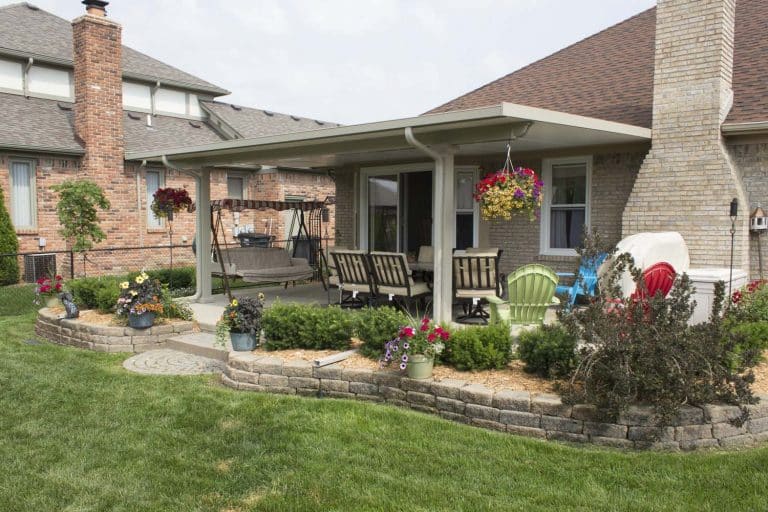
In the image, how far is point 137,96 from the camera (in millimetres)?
19984

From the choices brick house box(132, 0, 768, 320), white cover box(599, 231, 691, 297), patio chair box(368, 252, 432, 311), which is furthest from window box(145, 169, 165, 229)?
white cover box(599, 231, 691, 297)

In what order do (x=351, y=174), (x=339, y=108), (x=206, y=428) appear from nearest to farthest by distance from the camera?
(x=206, y=428) → (x=351, y=174) → (x=339, y=108)

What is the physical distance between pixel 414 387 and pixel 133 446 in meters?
2.23

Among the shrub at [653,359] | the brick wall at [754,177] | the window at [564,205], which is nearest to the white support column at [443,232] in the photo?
the shrub at [653,359]

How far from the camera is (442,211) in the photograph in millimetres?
7070

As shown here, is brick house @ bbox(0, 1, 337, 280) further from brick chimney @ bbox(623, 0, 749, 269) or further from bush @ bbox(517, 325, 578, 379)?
bush @ bbox(517, 325, 578, 379)

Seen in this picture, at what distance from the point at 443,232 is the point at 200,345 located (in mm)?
3197

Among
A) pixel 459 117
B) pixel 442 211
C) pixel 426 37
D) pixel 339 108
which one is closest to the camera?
pixel 459 117

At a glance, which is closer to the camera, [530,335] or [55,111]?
[530,335]

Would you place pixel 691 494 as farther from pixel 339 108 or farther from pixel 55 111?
pixel 339 108

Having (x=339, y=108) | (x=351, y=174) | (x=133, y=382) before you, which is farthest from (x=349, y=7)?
(x=339, y=108)

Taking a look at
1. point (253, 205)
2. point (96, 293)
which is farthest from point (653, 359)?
point (253, 205)

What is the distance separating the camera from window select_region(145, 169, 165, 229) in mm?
17422

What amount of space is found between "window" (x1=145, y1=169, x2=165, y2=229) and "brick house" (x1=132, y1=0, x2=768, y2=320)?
7.23m
